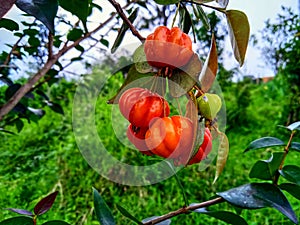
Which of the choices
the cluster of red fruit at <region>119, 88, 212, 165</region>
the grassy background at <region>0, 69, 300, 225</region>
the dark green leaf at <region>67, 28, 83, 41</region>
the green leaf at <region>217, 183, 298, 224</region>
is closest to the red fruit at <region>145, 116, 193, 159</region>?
the cluster of red fruit at <region>119, 88, 212, 165</region>

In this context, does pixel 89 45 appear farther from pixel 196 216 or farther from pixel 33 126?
pixel 33 126

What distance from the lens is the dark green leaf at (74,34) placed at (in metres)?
0.80

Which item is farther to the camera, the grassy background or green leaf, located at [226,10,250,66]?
the grassy background

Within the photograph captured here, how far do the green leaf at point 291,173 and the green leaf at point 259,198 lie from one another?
40 mm

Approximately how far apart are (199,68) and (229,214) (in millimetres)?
193

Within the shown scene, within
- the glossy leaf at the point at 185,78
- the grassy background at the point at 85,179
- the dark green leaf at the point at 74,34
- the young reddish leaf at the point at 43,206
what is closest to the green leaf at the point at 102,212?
the young reddish leaf at the point at 43,206

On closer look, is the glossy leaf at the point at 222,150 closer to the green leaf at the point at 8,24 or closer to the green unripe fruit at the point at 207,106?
the green unripe fruit at the point at 207,106

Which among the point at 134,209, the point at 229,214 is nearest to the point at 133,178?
the point at 134,209

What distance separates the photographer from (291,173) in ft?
1.51

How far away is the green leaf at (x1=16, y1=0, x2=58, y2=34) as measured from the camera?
1.08 feet

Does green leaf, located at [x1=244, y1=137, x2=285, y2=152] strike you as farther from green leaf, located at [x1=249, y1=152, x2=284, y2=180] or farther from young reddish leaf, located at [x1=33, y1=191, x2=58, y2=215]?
young reddish leaf, located at [x1=33, y1=191, x2=58, y2=215]

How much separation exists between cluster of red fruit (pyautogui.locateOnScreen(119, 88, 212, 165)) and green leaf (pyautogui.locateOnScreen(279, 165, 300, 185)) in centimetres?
14

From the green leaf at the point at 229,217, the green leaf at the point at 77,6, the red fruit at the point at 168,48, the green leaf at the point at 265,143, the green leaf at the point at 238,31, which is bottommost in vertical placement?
the green leaf at the point at 229,217

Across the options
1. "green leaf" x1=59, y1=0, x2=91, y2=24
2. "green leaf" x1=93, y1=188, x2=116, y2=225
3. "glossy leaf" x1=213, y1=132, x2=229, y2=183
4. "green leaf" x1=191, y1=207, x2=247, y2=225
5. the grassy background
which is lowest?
the grassy background
